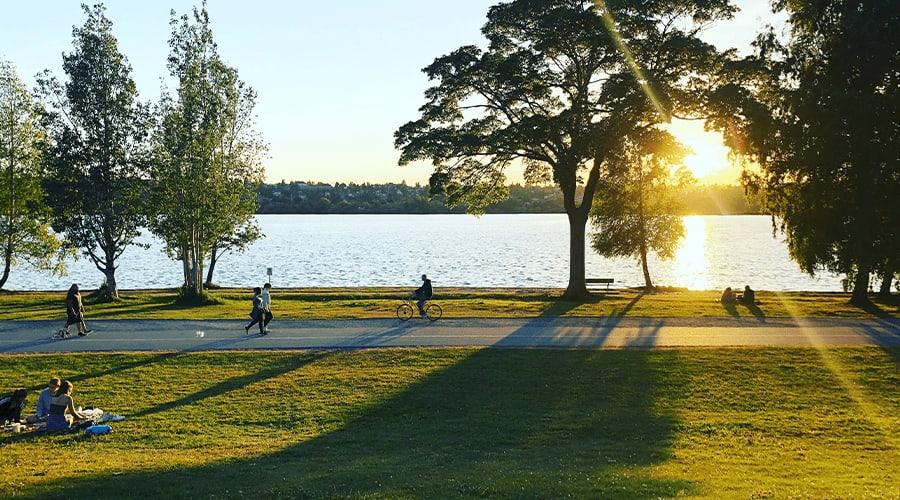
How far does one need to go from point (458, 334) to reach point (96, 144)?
23.9m

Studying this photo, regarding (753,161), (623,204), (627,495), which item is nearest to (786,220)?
(753,161)

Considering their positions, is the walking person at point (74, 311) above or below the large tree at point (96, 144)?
below

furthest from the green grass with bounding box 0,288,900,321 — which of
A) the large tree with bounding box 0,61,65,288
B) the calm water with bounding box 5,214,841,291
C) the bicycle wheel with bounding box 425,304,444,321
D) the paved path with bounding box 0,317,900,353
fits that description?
the calm water with bounding box 5,214,841,291

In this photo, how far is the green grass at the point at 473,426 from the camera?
11727mm

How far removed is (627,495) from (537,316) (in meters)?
18.4

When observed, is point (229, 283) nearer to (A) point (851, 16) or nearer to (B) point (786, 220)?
(B) point (786, 220)

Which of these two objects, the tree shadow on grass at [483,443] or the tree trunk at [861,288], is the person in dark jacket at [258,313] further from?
the tree trunk at [861,288]

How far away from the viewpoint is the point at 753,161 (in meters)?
33.0

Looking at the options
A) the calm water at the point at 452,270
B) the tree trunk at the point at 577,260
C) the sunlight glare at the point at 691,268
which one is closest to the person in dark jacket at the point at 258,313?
the tree trunk at the point at 577,260

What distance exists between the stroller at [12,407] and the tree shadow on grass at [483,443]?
8.63ft

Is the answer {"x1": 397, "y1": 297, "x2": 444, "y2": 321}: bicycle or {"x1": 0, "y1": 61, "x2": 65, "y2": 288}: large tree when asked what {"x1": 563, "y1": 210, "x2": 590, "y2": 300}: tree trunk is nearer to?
{"x1": 397, "y1": 297, "x2": 444, "y2": 321}: bicycle

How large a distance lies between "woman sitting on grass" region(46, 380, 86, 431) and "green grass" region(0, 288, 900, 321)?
13.1 m

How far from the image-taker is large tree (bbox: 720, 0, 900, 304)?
3023 cm

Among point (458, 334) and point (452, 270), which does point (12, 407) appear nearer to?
point (458, 334)
